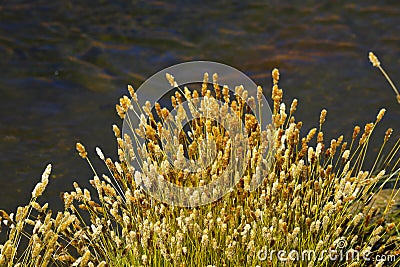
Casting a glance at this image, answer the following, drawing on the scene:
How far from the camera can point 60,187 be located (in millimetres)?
5312

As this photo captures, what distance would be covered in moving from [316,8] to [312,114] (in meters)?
2.57

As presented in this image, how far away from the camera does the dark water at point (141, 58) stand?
6039mm

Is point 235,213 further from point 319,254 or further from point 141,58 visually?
point 141,58

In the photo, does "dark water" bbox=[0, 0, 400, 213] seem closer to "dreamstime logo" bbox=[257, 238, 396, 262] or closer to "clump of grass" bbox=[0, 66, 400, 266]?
"clump of grass" bbox=[0, 66, 400, 266]

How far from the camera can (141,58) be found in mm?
7406

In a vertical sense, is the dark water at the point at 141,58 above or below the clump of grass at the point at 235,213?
above

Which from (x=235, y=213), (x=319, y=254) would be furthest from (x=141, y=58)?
(x=319, y=254)

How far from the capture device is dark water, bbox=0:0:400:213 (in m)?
6.04

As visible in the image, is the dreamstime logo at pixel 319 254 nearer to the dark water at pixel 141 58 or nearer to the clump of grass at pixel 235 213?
the clump of grass at pixel 235 213

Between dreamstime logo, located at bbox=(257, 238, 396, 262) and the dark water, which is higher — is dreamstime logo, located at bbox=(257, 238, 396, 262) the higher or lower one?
the lower one

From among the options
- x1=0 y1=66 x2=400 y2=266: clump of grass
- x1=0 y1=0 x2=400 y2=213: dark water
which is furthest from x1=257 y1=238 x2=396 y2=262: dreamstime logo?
x1=0 y1=0 x2=400 y2=213: dark water

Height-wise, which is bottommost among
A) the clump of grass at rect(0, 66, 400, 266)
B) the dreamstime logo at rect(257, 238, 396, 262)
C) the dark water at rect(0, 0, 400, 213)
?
the dreamstime logo at rect(257, 238, 396, 262)

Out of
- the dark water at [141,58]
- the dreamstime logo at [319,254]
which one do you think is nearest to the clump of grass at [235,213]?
the dreamstime logo at [319,254]

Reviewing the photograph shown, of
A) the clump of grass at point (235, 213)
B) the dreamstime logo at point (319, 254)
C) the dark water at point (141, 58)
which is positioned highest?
the dark water at point (141, 58)
